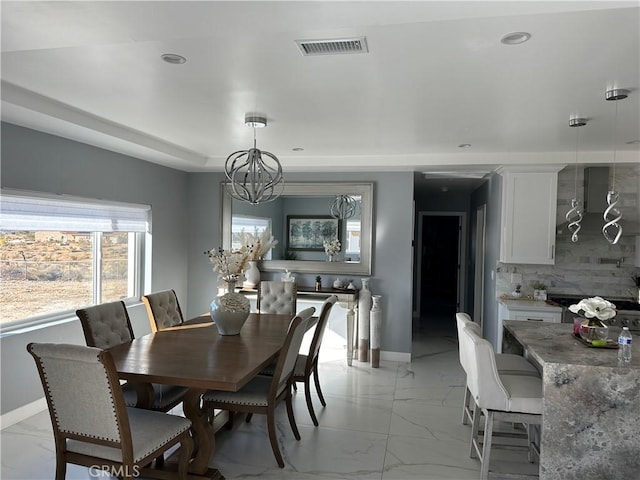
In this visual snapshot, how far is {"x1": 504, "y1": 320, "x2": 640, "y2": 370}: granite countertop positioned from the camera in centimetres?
248

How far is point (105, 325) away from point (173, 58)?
1.90 m

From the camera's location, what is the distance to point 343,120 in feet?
11.9

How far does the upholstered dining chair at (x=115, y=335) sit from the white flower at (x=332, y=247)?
278cm

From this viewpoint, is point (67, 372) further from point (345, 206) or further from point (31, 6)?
point (345, 206)

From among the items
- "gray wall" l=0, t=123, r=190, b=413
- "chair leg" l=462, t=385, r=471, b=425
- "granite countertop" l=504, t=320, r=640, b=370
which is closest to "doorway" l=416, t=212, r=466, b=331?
"gray wall" l=0, t=123, r=190, b=413

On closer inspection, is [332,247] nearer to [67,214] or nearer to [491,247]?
[491,247]

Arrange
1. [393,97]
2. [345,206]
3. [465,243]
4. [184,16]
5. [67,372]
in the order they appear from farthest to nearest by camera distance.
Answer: [465,243]
[345,206]
[393,97]
[67,372]
[184,16]

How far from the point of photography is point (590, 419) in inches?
96.5

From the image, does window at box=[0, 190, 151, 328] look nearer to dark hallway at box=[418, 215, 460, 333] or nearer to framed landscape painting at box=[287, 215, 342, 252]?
framed landscape painting at box=[287, 215, 342, 252]

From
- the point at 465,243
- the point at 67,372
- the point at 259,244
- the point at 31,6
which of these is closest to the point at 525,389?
the point at 67,372

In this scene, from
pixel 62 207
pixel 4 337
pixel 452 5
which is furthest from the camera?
pixel 62 207

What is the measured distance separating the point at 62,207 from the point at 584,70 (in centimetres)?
404

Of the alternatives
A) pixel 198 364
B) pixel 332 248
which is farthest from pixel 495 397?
pixel 332 248

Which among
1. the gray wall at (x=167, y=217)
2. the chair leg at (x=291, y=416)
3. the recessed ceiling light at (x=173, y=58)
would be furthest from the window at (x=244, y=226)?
the recessed ceiling light at (x=173, y=58)
